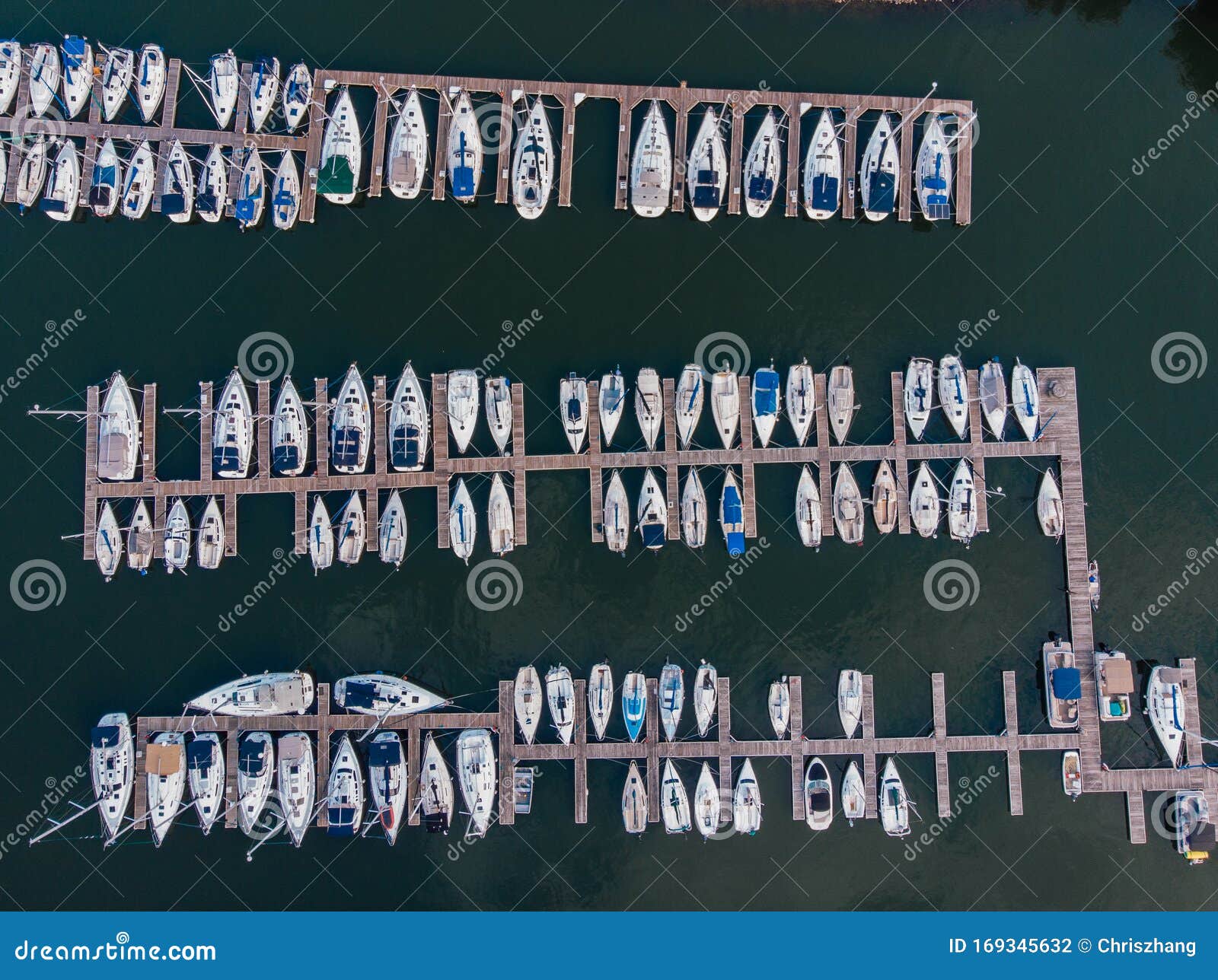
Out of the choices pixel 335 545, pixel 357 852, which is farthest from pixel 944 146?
pixel 357 852

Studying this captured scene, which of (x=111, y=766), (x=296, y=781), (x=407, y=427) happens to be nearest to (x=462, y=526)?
(x=407, y=427)

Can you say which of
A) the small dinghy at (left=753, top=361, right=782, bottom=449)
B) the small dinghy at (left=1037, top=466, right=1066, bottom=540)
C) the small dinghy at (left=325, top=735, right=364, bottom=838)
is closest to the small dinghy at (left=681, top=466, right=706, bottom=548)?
the small dinghy at (left=753, top=361, right=782, bottom=449)

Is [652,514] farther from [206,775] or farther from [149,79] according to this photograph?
[149,79]

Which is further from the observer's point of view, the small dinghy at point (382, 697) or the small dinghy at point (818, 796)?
the small dinghy at point (818, 796)

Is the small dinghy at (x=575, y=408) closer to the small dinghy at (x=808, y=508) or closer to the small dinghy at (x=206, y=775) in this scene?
the small dinghy at (x=808, y=508)

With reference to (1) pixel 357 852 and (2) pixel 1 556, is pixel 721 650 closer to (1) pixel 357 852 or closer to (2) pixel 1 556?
(1) pixel 357 852

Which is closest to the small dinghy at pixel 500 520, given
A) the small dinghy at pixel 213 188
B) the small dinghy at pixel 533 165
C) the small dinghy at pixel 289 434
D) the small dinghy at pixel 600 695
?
the small dinghy at pixel 600 695
